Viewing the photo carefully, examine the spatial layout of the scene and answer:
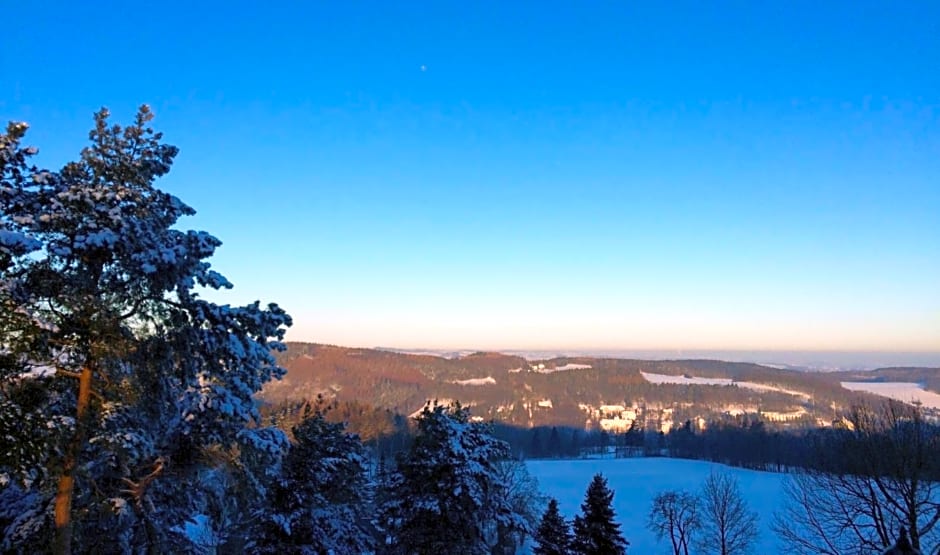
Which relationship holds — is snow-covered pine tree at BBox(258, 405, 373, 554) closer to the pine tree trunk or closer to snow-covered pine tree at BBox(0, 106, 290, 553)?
snow-covered pine tree at BBox(0, 106, 290, 553)

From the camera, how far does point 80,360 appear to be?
813 cm

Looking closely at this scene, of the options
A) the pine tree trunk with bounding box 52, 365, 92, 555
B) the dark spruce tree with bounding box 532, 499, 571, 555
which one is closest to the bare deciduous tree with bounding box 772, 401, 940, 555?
the dark spruce tree with bounding box 532, 499, 571, 555

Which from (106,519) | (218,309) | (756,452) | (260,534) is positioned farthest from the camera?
(756,452)

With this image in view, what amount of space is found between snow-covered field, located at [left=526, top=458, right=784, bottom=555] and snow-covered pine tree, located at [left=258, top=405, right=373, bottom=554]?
44731 mm

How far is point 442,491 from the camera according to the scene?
55.1 ft

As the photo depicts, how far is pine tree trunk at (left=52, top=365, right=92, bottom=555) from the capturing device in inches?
299

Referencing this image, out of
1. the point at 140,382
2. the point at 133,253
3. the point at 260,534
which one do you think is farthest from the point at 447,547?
the point at 133,253

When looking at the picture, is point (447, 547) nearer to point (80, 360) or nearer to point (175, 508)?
point (175, 508)

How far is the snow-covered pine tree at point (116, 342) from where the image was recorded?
294 inches

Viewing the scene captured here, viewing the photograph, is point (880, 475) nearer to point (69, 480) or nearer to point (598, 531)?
point (598, 531)

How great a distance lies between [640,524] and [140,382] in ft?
222

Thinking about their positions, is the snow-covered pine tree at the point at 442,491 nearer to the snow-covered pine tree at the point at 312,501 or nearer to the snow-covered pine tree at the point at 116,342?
the snow-covered pine tree at the point at 312,501

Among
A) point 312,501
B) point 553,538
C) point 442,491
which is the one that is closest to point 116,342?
point 312,501

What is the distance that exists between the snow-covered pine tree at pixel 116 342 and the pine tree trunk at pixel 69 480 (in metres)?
0.02
